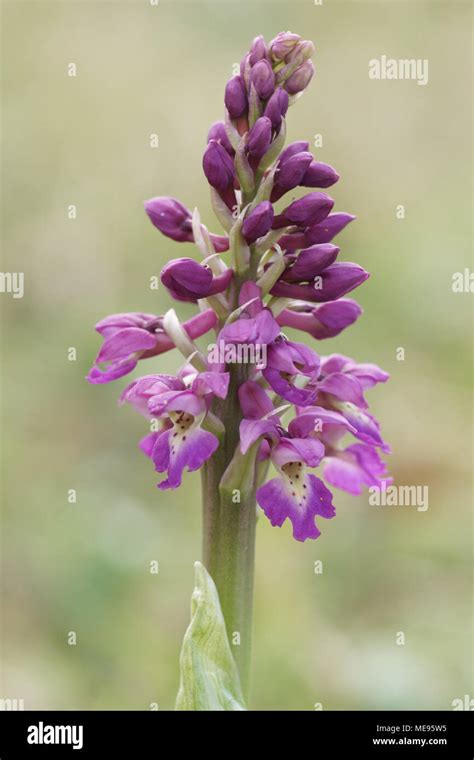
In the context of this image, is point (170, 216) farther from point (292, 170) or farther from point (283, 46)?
point (283, 46)

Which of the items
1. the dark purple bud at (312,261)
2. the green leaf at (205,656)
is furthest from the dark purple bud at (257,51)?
the green leaf at (205,656)

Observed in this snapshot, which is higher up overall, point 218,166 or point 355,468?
point 218,166

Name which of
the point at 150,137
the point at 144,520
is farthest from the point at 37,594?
the point at 150,137

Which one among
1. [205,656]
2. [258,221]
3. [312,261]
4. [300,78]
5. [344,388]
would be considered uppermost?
[300,78]

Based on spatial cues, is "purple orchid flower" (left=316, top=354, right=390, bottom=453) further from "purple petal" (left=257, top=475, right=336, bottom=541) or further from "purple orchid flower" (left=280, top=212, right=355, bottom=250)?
"purple orchid flower" (left=280, top=212, right=355, bottom=250)

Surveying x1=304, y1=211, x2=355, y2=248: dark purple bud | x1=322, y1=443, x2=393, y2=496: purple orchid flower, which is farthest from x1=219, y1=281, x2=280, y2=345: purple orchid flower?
x1=322, y1=443, x2=393, y2=496: purple orchid flower

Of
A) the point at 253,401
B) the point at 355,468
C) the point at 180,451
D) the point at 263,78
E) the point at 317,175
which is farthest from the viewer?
the point at 355,468

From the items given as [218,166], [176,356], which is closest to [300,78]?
[218,166]
